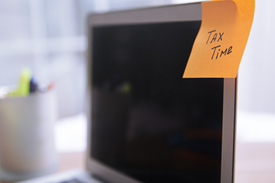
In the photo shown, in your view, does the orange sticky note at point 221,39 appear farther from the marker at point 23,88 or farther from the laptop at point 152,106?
the marker at point 23,88

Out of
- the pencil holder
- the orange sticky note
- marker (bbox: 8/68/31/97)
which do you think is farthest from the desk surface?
the orange sticky note

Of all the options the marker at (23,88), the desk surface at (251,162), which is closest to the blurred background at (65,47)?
the desk surface at (251,162)

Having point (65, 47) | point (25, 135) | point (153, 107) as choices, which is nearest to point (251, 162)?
point (153, 107)

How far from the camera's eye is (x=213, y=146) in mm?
429

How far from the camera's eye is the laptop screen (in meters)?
0.44

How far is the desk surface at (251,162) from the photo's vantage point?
25.6 inches

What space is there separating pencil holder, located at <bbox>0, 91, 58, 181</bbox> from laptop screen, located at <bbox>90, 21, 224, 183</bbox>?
101 mm

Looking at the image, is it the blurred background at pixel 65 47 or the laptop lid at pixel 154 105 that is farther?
the blurred background at pixel 65 47

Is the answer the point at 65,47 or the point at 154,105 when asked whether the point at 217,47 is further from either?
the point at 65,47

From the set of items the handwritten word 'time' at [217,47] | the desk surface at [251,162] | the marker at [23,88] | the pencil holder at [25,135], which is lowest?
the desk surface at [251,162]

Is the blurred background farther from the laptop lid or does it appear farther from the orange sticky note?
the orange sticky note

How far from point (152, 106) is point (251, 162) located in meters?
0.34

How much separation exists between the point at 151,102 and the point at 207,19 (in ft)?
0.57

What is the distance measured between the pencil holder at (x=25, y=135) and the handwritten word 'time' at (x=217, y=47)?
385 mm
